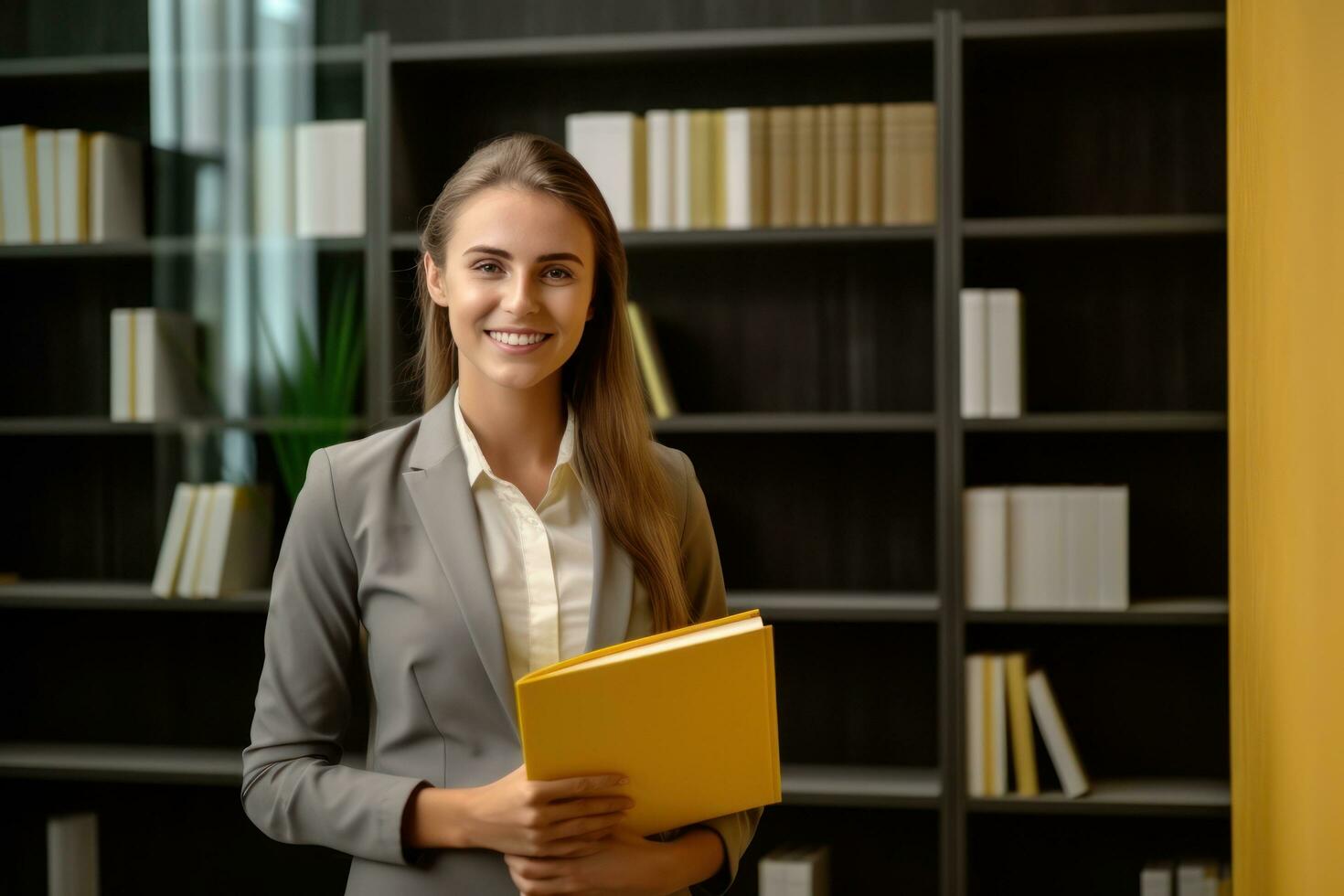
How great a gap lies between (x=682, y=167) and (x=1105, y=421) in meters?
1.09

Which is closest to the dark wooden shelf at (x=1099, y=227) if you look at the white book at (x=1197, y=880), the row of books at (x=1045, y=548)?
the row of books at (x=1045, y=548)

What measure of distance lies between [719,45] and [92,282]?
67.3 inches

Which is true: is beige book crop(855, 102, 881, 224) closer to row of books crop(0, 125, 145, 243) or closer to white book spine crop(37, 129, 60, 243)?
row of books crop(0, 125, 145, 243)

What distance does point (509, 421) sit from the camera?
1292mm

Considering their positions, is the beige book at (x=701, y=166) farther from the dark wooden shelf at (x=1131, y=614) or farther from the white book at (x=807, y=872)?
the white book at (x=807, y=872)

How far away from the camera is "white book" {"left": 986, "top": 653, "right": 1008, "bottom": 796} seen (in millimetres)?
2799

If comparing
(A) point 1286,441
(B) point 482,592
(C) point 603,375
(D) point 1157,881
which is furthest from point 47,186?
(D) point 1157,881

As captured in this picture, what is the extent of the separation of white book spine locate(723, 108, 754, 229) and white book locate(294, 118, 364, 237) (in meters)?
0.85

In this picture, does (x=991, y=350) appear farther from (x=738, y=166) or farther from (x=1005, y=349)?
(x=738, y=166)

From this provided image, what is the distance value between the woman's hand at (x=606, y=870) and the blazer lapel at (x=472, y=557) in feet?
0.41

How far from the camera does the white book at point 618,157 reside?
9.51 ft

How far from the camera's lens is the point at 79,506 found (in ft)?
10.9

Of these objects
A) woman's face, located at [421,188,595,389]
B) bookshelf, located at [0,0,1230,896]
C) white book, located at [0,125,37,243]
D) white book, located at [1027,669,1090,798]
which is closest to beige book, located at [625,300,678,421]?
bookshelf, located at [0,0,1230,896]

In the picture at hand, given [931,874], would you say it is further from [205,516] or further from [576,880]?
[576,880]
